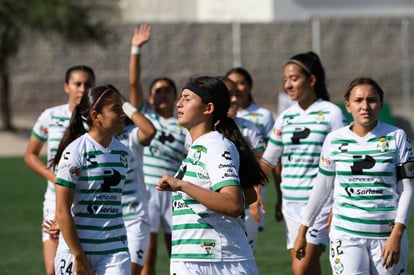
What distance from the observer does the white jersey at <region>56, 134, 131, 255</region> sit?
7.32 metres

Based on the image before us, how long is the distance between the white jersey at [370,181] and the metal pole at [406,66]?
25.9m

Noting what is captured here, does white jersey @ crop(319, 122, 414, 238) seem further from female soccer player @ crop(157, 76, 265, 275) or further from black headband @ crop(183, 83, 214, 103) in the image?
black headband @ crop(183, 83, 214, 103)

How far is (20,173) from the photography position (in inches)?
928

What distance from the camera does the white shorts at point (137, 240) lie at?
1012 cm

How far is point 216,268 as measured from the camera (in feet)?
21.5

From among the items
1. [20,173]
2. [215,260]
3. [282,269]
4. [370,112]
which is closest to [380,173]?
[370,112]

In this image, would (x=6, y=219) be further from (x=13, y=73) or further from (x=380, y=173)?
(x=13, y=73)

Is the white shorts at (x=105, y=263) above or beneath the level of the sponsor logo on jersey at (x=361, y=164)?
beneath

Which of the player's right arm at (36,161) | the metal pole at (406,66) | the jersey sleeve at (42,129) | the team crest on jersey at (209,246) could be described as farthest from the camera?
the metal pole at (406,66)

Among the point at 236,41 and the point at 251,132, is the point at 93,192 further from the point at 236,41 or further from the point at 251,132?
the point at 236,41

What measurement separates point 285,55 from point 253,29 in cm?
136

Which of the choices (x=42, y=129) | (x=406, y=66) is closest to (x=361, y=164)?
(x=42, y=129)

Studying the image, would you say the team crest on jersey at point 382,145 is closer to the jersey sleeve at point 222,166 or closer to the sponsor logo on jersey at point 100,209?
the jersey sleeve at point 222,166

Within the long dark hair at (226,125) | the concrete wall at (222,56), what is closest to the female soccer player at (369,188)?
the long dark hair at (226,125)
